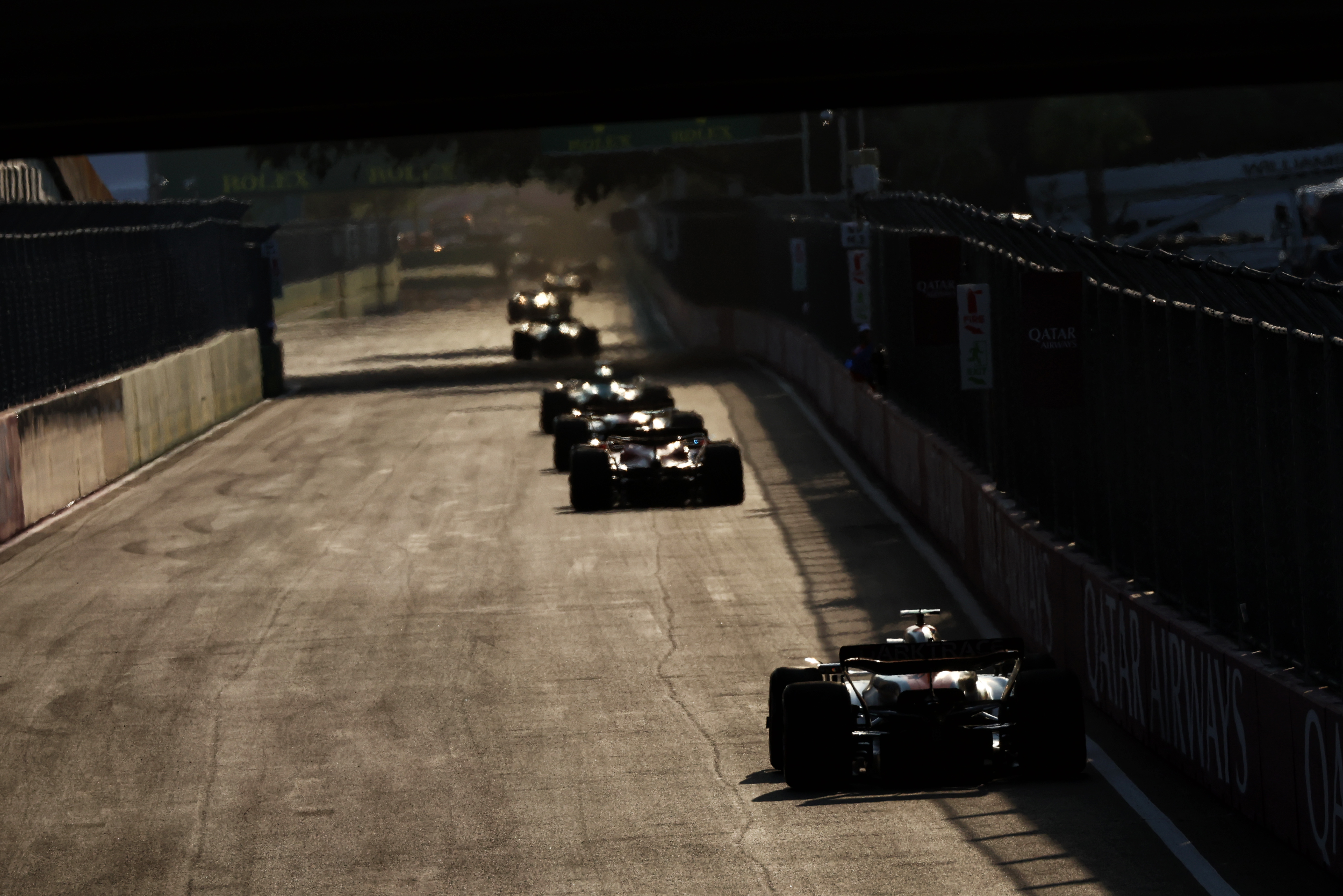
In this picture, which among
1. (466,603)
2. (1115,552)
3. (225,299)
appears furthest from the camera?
(225,299)

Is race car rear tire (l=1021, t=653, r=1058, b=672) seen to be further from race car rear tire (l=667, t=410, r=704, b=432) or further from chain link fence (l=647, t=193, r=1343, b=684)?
race car rear tire (l=667, t=410, r=704, b=432)

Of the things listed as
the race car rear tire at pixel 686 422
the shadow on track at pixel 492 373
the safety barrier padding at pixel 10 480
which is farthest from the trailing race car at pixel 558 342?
the safety barrier padding at pixel 10 480

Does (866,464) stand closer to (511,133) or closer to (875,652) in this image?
(875,652)

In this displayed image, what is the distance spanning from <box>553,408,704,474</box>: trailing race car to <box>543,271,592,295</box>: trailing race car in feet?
141

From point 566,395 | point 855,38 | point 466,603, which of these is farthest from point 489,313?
point 855,38

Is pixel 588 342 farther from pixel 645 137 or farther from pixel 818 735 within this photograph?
pixel 818 735

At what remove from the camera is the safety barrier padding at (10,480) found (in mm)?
23906

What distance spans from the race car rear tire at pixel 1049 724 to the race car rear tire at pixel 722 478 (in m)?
12.1

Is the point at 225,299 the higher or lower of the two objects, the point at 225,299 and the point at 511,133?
the lower

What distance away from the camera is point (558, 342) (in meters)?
52.9

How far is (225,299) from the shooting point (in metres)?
41.5

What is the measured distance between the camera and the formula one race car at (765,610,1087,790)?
12.1m

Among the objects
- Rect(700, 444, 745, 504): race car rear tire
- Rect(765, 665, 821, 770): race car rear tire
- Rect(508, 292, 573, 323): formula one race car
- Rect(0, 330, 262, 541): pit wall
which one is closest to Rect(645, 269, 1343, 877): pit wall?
Rect(700, 444, 745, 504): race car rear tire

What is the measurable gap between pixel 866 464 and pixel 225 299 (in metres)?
18.5
